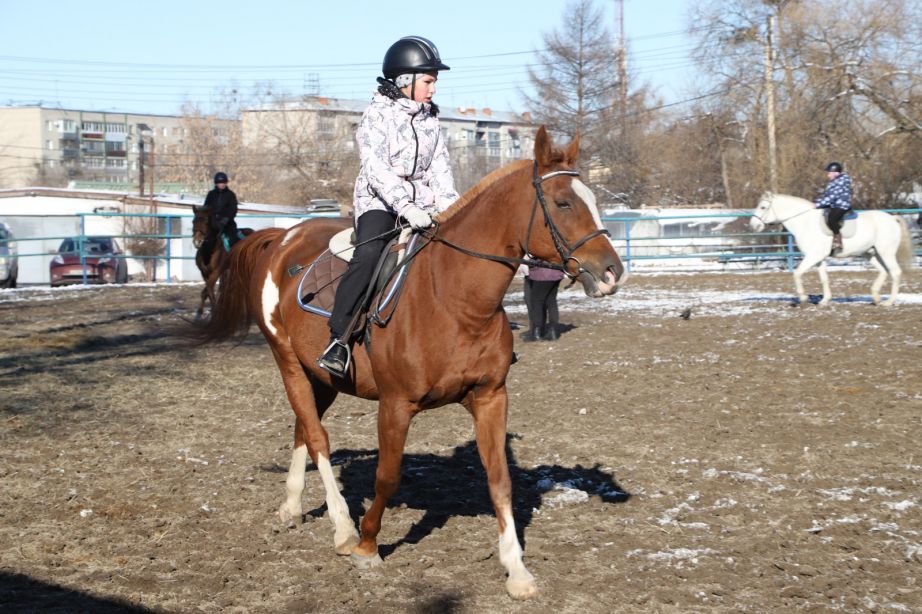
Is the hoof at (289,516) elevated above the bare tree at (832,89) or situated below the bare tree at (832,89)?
below

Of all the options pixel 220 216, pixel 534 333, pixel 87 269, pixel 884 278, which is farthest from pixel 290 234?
pixel 87 269

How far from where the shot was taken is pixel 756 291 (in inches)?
852

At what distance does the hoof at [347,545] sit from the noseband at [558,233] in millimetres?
1968

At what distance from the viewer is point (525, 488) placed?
6.51 metres

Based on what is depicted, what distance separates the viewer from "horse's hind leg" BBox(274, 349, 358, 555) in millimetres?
5395

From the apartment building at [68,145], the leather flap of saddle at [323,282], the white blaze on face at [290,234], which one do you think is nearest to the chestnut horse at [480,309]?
the leather flap of saddle at [323,282]

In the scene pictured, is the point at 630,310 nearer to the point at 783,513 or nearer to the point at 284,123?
the point at 783,513

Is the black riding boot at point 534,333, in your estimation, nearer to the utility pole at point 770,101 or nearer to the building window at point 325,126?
the utility pole at point 770,101

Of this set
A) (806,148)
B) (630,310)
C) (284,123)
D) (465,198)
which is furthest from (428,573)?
(284,123)

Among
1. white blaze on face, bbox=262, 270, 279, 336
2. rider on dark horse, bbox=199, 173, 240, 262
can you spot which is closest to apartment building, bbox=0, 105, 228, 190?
rider on dark horse, bbox=199, 173, 240, 262

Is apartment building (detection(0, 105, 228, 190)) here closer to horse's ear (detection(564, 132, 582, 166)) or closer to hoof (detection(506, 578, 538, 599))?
horse's ear (detection(564, 132, 582, 166))

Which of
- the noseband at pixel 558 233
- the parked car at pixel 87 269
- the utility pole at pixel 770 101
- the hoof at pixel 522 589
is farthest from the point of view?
the utility pole at pixel 770 101

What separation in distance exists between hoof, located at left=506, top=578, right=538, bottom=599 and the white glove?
1.89 m

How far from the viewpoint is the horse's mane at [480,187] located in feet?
15.8
